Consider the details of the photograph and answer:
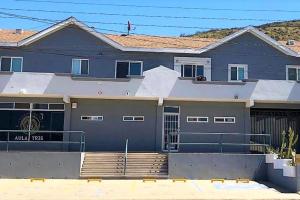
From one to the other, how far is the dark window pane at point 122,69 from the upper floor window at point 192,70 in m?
3.41

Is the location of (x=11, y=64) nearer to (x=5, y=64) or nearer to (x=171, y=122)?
(x=5, y=64)

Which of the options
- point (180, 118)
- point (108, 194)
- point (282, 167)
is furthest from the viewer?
point (180, 118)

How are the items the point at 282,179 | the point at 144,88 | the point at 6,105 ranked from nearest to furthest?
the point at 282,179, the point at 144,88, the point at 6,105

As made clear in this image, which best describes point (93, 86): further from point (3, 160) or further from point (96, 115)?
point (3, 160)

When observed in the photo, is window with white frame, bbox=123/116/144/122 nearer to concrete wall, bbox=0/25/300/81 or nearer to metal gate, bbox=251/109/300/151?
concrete wall, bbox=0/25/300/81

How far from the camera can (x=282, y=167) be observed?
19844 mm

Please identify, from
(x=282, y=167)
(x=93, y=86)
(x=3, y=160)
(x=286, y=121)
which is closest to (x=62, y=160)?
(x=3, y=160)

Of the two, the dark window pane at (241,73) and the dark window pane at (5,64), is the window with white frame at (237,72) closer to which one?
the dark window pane at (241,73)

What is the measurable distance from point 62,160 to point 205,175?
22.7 feet

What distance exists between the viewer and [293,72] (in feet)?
91.9

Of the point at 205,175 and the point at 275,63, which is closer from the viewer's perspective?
the point at 205,175

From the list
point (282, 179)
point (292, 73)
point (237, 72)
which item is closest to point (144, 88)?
point (237, 72)

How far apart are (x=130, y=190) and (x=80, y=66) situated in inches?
424

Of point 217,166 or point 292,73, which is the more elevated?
point 292,73
